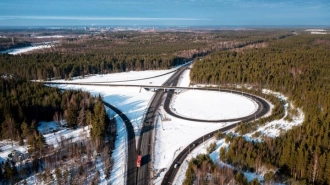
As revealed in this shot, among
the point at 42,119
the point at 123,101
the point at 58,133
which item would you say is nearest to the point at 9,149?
the point at 58,133

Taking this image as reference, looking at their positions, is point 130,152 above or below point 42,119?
below

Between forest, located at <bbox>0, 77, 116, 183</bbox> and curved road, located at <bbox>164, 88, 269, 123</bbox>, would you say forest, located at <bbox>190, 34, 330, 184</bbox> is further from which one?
forest, located at <bbox>0, 77, 116, 183</bbox>

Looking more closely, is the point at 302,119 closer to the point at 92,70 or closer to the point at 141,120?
the point at 141,120

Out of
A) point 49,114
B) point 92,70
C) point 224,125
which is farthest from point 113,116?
point 92,70

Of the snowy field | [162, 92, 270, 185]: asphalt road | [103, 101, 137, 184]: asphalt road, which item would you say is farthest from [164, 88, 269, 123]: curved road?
[103, 101, 137, 184]: asphalt road

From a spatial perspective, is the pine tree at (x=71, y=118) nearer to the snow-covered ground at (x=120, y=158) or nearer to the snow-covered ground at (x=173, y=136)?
the snow-covered ground at (x=120, y=158)

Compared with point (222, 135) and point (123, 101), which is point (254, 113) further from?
point (123, 101)

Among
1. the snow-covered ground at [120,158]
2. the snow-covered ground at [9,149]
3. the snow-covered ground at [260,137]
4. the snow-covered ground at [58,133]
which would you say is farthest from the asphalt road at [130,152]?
the snow-covered ground at [9,149]
